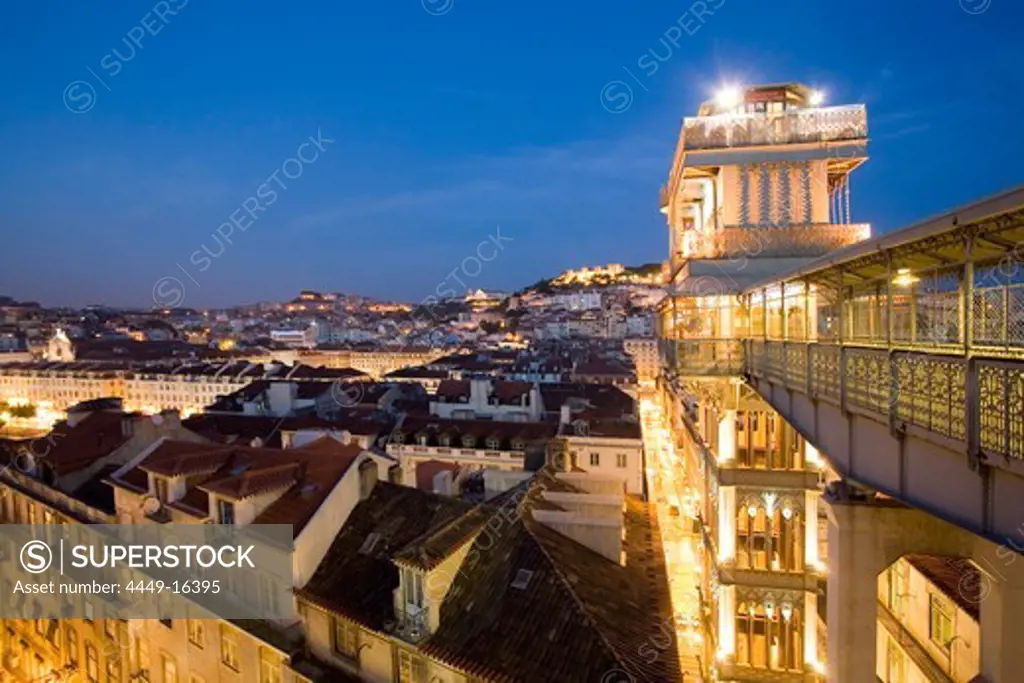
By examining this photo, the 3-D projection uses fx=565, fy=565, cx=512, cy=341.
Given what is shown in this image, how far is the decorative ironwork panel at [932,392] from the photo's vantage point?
4.93 metres

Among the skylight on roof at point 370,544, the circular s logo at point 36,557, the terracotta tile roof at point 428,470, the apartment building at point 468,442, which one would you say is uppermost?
the skylight on roof at point 370,544

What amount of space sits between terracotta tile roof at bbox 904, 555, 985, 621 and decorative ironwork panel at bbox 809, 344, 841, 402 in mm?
4591

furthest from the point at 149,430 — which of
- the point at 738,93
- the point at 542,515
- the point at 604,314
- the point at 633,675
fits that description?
the point at 604,314

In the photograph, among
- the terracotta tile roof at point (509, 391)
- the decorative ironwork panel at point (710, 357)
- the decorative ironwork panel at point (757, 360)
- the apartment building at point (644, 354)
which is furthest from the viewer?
the apartment building at point (644, 354)

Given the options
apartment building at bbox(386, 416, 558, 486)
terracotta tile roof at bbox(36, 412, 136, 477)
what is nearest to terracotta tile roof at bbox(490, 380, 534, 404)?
apartment building at bbox(386, 416, 558, 486)

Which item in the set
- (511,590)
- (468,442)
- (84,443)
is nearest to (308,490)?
(511,590)

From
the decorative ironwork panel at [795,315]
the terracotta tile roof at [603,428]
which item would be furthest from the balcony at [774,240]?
the terracotta tile roof at [603,428]

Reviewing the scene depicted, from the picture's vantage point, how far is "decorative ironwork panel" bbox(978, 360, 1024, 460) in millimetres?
4195

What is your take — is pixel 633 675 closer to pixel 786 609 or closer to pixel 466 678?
pixel 466 678

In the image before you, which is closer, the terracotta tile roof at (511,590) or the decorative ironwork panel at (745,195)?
the terracotta tile roof at (511,590)

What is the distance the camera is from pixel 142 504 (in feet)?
58.4

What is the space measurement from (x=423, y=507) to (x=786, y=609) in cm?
1028

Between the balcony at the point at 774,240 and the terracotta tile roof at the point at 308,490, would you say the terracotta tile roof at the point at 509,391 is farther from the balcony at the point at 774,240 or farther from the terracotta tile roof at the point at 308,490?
the balcony at the point at 774,240

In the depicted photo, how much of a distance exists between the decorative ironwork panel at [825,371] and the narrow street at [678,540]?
10829mm
